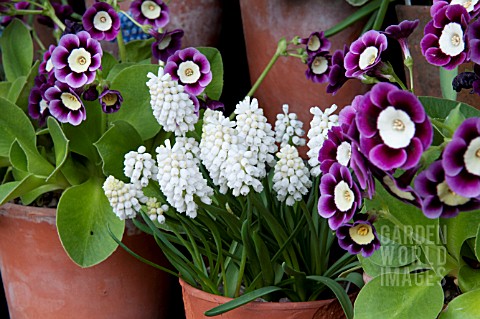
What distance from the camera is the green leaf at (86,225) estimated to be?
1.12 m

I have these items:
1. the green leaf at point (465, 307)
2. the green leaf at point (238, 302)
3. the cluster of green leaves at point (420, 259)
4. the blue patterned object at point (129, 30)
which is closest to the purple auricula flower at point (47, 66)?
the blue patterned object at point (129, 30)

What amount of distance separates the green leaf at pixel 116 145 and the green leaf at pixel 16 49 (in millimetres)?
406

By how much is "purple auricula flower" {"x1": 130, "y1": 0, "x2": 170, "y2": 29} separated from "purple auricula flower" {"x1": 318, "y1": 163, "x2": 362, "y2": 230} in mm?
591

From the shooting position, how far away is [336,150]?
0.79 metres

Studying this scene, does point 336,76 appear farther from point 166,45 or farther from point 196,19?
point 196,19

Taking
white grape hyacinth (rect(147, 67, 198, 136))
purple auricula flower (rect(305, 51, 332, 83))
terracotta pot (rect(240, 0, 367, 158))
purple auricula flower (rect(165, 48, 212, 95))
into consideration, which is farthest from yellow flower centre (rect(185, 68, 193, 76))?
terracotta pot (rect(240, 0, 367, 158))

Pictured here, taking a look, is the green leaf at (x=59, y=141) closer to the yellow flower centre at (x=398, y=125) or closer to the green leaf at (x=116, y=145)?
the green leaf at (x=116, y=145)

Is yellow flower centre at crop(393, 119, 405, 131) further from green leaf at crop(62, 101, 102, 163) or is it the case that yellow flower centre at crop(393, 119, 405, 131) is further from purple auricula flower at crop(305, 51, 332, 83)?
green leaf at crop(62, 101, 102, 163)

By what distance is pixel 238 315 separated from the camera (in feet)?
3.11

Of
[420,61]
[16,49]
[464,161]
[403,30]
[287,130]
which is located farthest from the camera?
[16,49]

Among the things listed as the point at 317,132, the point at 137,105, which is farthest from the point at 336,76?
the point at 137,105

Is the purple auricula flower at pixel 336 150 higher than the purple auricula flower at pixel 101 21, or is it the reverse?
the purple auricula flower at pixel 336 150

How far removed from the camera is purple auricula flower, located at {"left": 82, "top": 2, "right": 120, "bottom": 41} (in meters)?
1.18

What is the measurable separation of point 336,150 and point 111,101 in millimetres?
450
